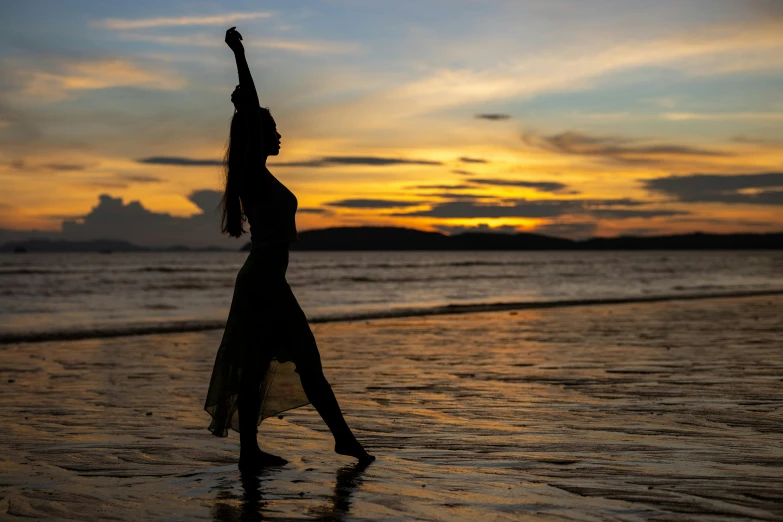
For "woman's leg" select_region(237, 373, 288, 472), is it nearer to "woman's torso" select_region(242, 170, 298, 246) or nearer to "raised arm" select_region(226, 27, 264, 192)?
"woman's torso" select_region(242, 170, 298, 246)

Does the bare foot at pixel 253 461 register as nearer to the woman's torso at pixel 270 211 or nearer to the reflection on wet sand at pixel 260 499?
the reflection on wet sand at pixel 260 499

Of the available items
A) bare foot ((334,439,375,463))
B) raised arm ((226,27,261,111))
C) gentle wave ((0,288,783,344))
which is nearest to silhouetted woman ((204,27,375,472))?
bare foot ((334,439,375,463))

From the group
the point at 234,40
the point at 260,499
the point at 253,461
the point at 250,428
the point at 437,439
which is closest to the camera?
the point at 260,499

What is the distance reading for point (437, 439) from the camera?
19.0 ft

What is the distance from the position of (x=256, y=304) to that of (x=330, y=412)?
79 cm

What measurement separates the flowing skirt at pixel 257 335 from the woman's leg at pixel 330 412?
7cm

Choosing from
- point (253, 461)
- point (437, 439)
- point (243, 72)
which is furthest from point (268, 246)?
point (437, 439)

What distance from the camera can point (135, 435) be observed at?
613 centimetres

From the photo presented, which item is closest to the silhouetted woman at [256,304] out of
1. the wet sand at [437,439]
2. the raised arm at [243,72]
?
the raised arm at [243,72]

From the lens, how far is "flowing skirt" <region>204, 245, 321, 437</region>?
4.99 metres

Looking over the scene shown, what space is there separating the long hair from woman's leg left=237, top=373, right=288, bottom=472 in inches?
34.7

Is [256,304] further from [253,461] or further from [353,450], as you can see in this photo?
[353,450]

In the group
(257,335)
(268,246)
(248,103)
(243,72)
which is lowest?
(257,335)

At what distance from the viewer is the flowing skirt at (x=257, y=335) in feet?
16.4
